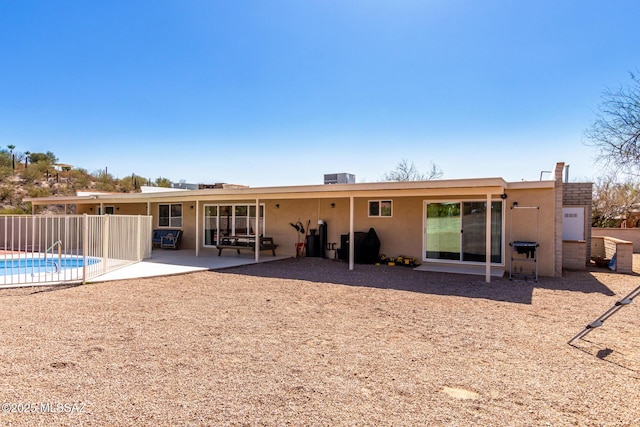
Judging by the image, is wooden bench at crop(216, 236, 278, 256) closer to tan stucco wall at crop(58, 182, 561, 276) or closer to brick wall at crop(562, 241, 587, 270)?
tan stucco wall at crop(58, 182, 561, 276)

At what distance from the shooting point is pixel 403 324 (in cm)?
522

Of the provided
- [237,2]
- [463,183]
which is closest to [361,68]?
[237,2]

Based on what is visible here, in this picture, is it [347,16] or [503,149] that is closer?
→ [347,16]

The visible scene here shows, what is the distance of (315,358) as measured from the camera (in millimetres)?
3908

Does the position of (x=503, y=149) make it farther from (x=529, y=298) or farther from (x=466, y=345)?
(x=466, y=345)

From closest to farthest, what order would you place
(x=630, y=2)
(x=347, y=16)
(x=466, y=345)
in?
(x=466, y=345)
(x=630, y=2)
(x=347, y=16)

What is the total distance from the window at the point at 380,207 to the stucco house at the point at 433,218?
30 millimetres

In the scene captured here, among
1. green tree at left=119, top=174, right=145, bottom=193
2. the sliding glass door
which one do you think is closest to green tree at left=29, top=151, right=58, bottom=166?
green tree at left=119, top=174, right=145, bottom=193

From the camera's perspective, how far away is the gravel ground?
2803 millimetres

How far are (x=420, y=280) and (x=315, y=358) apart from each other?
5290 mm

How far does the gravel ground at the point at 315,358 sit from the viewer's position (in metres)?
2.80

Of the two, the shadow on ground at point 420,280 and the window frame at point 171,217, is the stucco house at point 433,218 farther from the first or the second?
the window frame at point 171,217

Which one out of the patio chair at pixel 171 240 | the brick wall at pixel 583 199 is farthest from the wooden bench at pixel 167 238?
the brick wall at pixel 583 199

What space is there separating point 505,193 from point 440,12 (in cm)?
489
